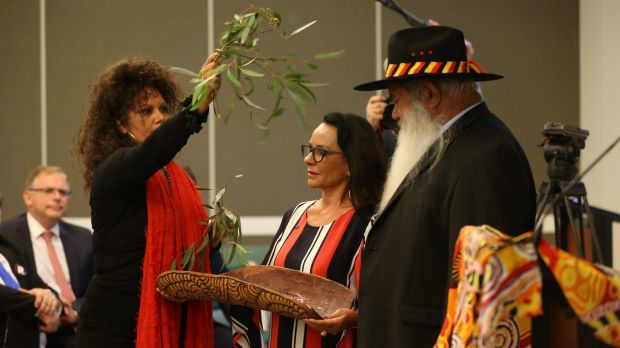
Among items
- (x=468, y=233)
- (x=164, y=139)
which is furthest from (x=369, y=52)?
(x=468, y=233)

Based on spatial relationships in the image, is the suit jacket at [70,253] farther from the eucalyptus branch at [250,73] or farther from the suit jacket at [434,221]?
the suit jacket at [434,221]

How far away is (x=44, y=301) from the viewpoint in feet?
12.8

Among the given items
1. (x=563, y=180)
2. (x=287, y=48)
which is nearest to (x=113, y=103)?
(x=563, y=180)

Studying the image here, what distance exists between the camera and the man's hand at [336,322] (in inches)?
95.4

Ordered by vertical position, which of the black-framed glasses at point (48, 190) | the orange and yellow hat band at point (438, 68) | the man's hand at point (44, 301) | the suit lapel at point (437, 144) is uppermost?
the orange and yellow hat band at point (438, 68)

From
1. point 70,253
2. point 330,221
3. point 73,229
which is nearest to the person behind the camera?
point 330,221

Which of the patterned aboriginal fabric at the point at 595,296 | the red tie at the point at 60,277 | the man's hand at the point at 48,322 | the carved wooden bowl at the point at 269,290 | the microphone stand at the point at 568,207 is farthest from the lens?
the red tie at the point at 60,277

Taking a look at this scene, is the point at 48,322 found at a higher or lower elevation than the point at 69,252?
lower

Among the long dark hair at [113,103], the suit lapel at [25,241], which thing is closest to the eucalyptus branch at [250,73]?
the long dark hair at [113,103]

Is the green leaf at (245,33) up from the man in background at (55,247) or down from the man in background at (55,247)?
up

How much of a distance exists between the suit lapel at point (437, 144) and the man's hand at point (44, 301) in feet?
7.48

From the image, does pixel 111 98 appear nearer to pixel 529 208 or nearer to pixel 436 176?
pixel 436 176

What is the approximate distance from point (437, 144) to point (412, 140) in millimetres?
90

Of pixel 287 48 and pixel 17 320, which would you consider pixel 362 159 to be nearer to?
pixel 17 320
